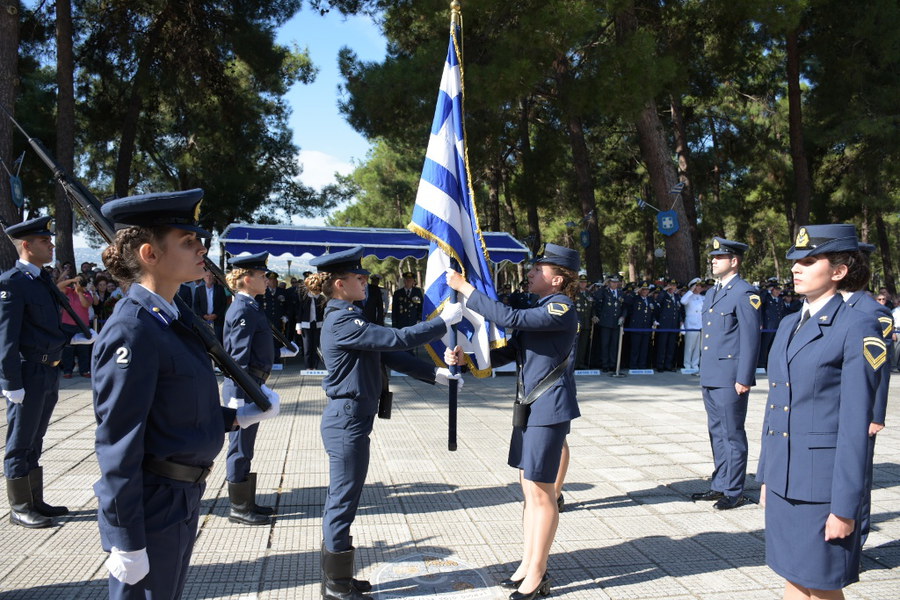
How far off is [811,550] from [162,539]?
250cm

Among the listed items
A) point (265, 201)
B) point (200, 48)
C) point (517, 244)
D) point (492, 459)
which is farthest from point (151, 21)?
point (492, 459)

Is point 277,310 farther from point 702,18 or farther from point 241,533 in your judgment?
point 702,18

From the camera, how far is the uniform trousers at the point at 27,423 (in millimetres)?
4594

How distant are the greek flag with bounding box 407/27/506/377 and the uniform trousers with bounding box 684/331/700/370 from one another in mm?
11471

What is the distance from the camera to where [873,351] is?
2631 mm

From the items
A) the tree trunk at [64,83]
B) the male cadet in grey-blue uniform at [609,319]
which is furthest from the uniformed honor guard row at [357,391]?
the tree trunk at [64,83]

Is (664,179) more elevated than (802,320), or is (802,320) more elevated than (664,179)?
(664,179)

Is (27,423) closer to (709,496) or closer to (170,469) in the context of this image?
(170,469)

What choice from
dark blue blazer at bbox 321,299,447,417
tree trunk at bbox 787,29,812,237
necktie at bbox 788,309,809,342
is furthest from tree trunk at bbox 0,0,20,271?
tree trunk at bbox 787,29,812,237

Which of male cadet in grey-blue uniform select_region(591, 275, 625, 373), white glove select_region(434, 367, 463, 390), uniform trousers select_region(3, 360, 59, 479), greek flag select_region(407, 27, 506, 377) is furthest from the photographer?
male cadet in grey-blue uniform select_region(591, 275, 625, 373)

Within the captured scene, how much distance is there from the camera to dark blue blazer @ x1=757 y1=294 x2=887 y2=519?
2570 mm

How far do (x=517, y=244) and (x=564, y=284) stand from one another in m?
12.7

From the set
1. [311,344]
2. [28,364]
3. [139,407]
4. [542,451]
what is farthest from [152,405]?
[311,344]

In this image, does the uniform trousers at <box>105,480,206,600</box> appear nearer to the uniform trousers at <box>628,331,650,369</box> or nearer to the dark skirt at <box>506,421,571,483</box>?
the dark skirt at <box>506,421,571,483</box>
